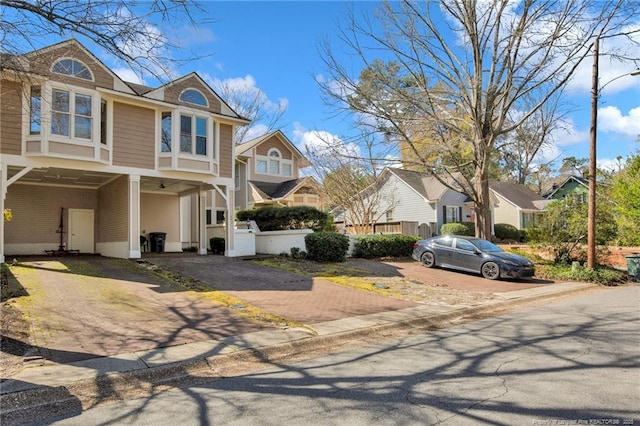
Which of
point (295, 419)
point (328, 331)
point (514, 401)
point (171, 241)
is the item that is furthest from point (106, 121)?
point (514, 401)

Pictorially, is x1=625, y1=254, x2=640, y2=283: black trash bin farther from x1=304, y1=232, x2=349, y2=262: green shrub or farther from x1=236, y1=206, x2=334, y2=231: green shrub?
x1=236, y1=206, x2=334, y2=231: green shrub

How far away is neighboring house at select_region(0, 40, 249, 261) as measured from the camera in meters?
13.4

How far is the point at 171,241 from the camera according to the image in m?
20.7

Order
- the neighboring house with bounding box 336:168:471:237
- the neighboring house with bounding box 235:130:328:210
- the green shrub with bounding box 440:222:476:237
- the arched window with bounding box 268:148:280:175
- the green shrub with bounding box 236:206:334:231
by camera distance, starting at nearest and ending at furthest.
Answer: the green shrub with bounding box 236:206:334:231 < the neighboring house with bounding box 235:130:328:210 < the green shrub with bounding box 440:222:476:237 < the arched window with bounding box 268:148:280:175 < the neighboring house with bounding box 336:168:471:237

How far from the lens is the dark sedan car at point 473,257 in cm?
1504

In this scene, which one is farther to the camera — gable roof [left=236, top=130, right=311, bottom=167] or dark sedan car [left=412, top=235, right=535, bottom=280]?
gable roof [left=236, top=130, right=311, bottom=167]

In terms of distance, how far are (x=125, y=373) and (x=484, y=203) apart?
57.5 ft

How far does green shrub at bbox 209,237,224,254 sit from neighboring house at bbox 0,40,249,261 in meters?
0.43

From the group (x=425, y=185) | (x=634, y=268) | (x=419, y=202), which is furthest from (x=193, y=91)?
(x=425, y=185)

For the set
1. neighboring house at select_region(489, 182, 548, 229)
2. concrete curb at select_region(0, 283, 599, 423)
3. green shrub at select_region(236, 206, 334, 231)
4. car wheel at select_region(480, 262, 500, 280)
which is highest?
neighboring house at select_region(489, 182, 548, 229)

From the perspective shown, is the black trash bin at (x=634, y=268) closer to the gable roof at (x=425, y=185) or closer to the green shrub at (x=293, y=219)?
the green shrub at (x=293, y=219)

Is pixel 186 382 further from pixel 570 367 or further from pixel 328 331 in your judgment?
pixel 570 367

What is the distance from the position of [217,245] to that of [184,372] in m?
14.0

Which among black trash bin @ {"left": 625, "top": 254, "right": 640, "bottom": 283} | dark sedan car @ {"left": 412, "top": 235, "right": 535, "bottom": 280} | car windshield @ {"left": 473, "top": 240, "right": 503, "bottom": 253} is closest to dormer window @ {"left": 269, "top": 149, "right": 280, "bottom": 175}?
dark sedan car @ {"left": 412, "top": 235, "right": 535, "bottom": 280}
